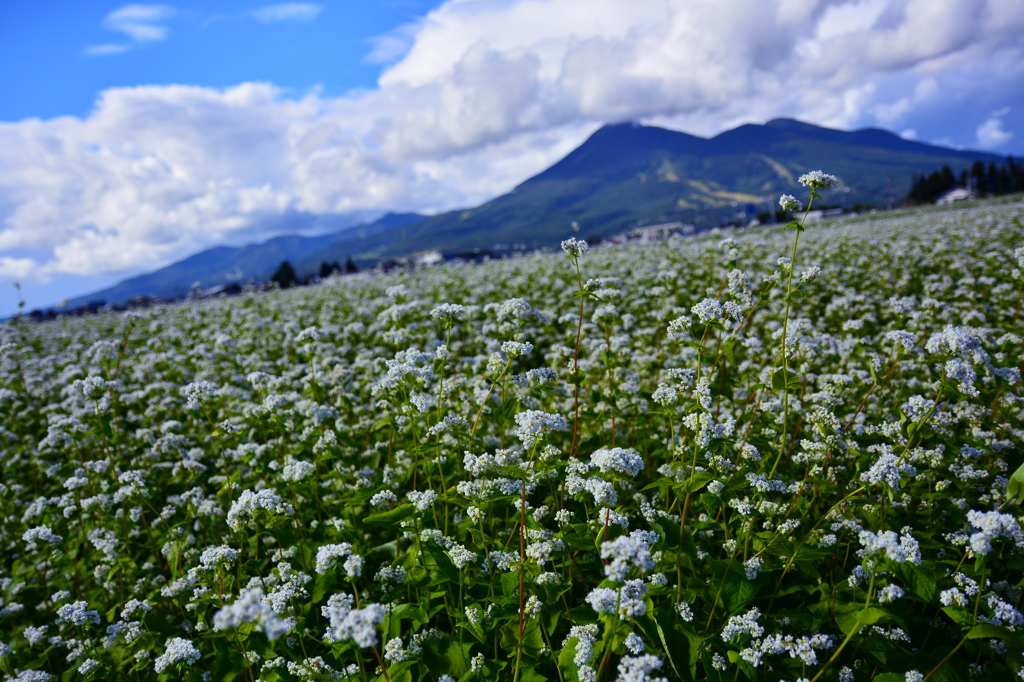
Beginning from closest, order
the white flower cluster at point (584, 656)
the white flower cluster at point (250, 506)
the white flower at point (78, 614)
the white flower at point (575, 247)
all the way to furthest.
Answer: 1. the white flower cluster at point (584, 656)
2. the white flower cluster at point (250, 506)
3. the white flower at point (78, 614)
4. the white flower at point (575, 247)

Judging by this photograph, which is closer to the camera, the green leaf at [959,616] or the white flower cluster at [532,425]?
the green leaf at [959,616]

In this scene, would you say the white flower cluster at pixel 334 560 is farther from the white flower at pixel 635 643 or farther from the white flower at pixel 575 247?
the white flower at pixel 575 247

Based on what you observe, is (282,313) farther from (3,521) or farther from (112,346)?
(3,521)

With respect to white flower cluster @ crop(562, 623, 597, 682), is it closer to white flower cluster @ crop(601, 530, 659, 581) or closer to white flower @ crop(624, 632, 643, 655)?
white flower @ crop(624, 632, 643, 655)

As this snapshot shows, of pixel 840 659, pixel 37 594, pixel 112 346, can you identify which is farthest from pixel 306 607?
pixel 112 346

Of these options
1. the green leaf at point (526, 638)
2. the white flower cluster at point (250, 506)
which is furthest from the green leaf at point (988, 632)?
the white flower cluster at point (250, 506)

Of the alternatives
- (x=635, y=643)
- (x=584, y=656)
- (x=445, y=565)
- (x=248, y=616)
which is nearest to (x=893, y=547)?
(x=635, y=643)

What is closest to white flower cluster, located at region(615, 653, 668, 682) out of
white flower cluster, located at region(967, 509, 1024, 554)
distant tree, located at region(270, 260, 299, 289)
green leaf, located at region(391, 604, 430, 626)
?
green leaf, located at region(391, 604, 430, 626)

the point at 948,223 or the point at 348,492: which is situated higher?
the point at 948,223

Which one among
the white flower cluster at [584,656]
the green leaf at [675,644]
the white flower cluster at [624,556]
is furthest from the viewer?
the white flower cluster at [584,656]

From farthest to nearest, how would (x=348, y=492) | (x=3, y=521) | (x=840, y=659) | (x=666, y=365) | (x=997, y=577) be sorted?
1. (x=666, y=365)
2. (x=3, y=521)
3. (x=348, y=492)
4. (x=997, y=577)
5. (x=840, y=659)

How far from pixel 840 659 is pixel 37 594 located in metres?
7.57

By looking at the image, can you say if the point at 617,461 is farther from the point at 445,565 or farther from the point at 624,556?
the point at 445,565

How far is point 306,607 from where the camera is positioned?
3.79m
